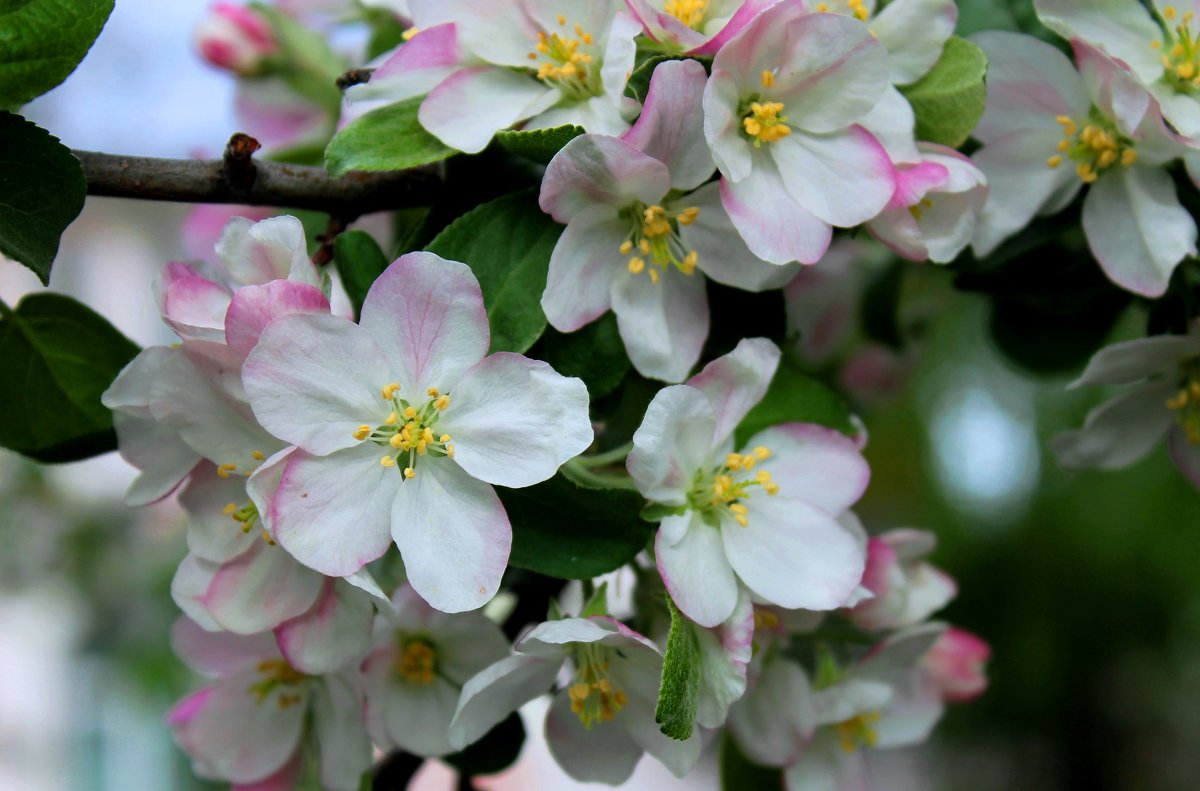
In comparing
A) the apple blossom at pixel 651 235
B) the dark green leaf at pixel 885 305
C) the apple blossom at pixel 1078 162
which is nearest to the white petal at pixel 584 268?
the apple blossom at pixel 651 235

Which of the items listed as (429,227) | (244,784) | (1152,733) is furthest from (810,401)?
(1152,733)

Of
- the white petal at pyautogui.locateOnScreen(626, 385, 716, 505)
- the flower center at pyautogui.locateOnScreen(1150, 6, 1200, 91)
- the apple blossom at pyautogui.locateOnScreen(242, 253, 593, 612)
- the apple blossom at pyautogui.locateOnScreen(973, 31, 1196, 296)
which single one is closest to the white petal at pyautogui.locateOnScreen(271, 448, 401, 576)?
the apple blossom at pyautogui.locateOnScreen(242, 253, 593, 612)

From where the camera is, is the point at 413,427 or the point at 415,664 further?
the point at 415,664

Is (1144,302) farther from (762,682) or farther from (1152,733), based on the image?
(1152,733)

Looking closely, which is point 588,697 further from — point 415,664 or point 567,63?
point 567,63

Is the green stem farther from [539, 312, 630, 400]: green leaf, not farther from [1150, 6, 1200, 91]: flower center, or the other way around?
[1150, 6, 1200, 91]: flower center

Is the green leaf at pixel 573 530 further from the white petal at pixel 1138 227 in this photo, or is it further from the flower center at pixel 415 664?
the white petal at pixel 1138 227

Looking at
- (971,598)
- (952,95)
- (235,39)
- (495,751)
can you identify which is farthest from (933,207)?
(971,598)
